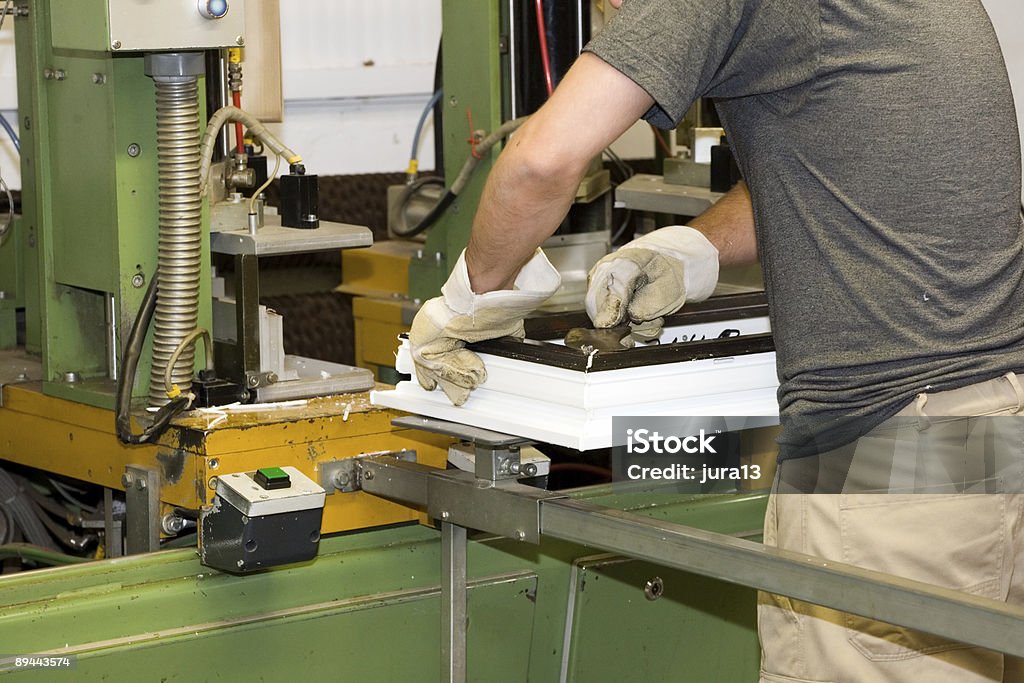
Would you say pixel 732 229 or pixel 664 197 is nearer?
pixel 732 229

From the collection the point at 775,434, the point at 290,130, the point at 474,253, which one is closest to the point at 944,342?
the point at 775,434

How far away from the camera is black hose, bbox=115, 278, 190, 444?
184 centimetres

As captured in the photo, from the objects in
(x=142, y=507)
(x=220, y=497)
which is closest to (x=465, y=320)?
(x=220, y=497)

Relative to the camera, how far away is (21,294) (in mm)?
2305

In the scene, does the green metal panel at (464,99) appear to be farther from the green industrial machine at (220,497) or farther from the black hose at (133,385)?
the black hose at (133,385)

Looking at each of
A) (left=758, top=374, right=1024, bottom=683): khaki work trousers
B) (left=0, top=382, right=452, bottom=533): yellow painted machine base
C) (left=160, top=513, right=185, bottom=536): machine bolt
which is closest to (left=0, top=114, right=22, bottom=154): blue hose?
(left=0, top=382, right=452, bottom=533): yellow painted machine base

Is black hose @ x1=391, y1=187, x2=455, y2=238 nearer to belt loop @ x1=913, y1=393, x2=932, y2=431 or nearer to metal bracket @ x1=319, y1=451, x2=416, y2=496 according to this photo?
metal bracket @ x1=319, y1=451, x2=416, y2=496

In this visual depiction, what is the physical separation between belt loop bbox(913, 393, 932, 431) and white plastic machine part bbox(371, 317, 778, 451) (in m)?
0.21

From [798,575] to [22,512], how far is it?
4.61 feet

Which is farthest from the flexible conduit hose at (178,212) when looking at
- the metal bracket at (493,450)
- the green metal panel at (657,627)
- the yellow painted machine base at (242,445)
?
the green metal panel at (657,627)

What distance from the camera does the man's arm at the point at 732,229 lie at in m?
1.81

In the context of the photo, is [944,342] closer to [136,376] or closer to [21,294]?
[136,376]

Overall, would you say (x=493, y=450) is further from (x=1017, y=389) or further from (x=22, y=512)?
(x=22, y=512)

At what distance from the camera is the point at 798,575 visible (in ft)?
4.23
